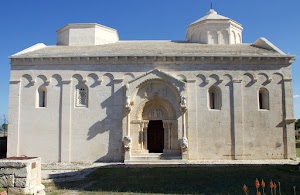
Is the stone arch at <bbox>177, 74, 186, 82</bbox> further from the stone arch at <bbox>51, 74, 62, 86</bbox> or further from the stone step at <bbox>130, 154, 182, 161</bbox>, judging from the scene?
the stone arch at <bbox>51, 74, 62, 86</bbox>

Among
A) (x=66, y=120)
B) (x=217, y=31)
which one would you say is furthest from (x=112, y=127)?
(x=217, y=31)

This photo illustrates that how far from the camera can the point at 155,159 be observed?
17766mm

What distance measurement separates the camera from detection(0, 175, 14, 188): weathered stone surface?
320 inches

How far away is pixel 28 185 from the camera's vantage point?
8188mm

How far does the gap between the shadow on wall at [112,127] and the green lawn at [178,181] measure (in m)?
4.45

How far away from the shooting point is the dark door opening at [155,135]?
19.9 m

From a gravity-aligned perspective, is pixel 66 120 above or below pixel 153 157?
above

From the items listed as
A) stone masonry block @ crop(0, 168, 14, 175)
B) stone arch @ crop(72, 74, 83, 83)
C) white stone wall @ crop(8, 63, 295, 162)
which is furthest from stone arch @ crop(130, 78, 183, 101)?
stone masonry block @ crop(0, 168, 14, 175)

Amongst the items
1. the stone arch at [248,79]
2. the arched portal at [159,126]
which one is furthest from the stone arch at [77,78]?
the stone arch at [248,79]

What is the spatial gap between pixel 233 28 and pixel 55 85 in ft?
50.3

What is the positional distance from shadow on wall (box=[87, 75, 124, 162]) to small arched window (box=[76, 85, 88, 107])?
1.31 metres

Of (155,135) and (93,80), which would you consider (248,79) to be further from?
(93,80)

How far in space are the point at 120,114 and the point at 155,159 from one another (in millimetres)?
3751

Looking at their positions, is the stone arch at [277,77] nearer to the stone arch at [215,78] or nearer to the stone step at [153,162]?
the stone arch at [215,78]
